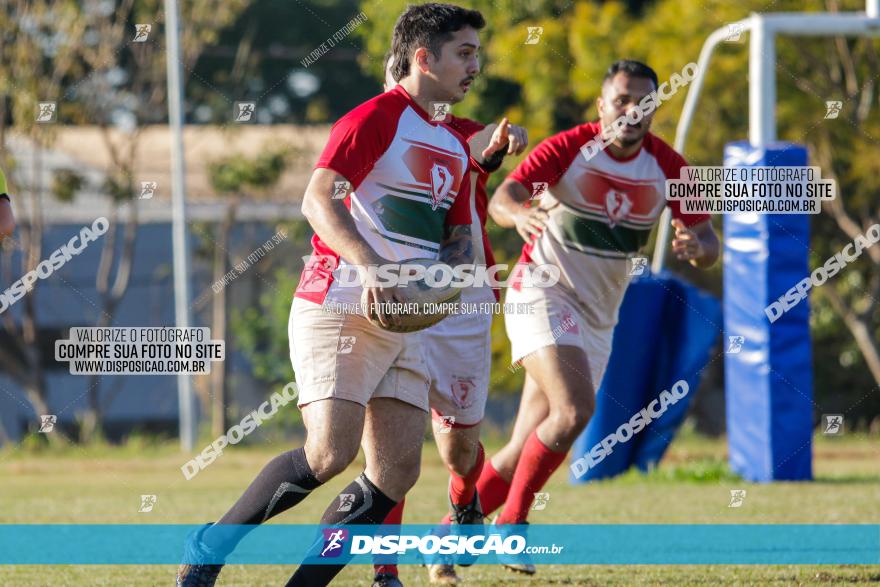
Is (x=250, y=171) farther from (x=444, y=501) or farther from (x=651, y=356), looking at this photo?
(x=444, y=501)

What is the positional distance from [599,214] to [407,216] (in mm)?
2381

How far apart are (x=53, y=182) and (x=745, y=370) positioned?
1356 centimetres

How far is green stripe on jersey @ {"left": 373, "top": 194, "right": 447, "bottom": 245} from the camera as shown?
474 cm

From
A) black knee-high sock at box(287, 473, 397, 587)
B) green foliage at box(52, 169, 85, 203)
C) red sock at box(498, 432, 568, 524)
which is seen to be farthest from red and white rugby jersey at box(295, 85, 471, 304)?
green foliage at box(52, 169, 85, 203)

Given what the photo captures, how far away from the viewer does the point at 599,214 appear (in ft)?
22.9

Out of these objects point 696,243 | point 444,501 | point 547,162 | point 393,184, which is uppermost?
point 547,162

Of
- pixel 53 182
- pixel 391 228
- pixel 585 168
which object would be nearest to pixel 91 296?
pixel 53 182

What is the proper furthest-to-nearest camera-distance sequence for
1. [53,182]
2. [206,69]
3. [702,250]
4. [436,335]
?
[206,69] → [53,182] → [702,250] → [436,335]

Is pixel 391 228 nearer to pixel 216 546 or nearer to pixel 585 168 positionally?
pixel 216 546

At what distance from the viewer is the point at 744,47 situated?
61.3ft

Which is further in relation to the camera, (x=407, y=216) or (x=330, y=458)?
(x=407, y=216)

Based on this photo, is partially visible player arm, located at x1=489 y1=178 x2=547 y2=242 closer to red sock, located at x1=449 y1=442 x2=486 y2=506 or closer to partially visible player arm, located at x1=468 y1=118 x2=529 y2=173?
partially visible player arm, located at x1=468 y1=118 x2=529 y2=173

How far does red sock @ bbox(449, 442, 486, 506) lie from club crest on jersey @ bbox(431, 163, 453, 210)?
1.59m

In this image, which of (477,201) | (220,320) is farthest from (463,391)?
(220,320)
